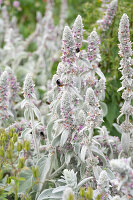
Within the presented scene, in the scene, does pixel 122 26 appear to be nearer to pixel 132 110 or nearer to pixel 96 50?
pixel 96 50

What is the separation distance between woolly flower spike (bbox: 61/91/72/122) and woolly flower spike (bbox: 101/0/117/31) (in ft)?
3.62

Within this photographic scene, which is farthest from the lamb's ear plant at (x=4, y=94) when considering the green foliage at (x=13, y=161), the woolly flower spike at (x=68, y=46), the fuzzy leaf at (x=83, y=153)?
the fuzzy leaf at (x=83, y=153)

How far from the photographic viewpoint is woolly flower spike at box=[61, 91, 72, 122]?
194 centimetres

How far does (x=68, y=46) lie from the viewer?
1959mm

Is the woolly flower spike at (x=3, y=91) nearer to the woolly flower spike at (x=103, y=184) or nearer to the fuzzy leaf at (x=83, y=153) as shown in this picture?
the fuzzy leaf at (x=83, y=153)

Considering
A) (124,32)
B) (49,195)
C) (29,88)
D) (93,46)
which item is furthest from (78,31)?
(49,195)

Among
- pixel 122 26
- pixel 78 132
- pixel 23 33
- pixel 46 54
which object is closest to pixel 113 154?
pixel 78 132

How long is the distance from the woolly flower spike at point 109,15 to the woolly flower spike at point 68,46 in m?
0.91

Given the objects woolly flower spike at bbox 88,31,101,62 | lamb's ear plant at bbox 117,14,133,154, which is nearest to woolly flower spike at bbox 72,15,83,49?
woolly flower spike at bbox 88,31,101,62

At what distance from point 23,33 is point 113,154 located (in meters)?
4.10

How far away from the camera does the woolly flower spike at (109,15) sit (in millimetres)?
2713

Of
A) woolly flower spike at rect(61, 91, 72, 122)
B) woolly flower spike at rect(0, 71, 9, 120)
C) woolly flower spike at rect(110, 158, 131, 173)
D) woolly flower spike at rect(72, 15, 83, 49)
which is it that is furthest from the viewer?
woolly flower spike at rect(0, 71, 9, 120)

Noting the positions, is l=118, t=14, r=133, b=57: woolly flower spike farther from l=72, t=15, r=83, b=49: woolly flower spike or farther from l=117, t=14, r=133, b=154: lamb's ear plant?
l=72, t=15, r=83, b=49: woolly flower spike

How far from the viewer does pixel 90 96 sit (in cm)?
195
